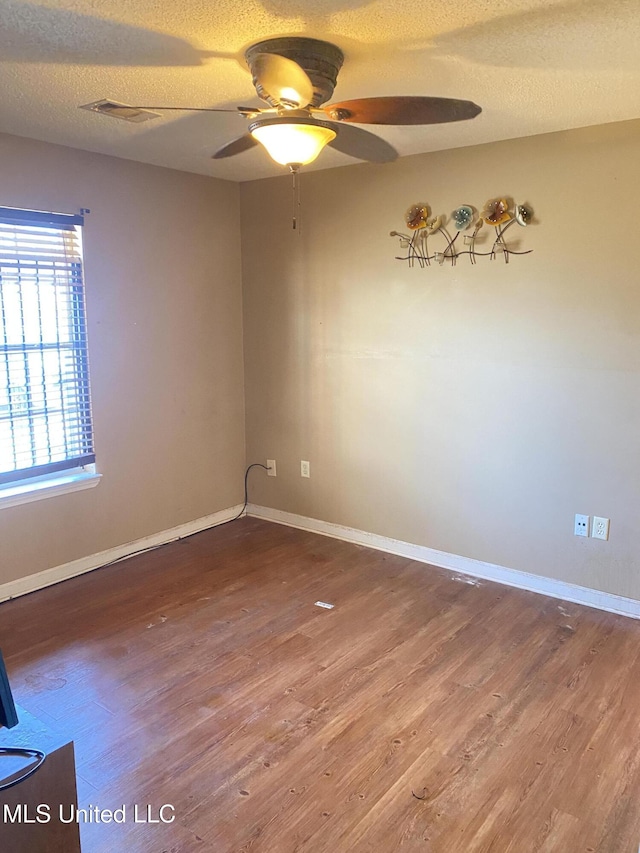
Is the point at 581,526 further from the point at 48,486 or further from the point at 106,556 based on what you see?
the point at 48,486

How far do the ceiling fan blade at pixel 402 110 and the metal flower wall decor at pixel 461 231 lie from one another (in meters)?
1.28

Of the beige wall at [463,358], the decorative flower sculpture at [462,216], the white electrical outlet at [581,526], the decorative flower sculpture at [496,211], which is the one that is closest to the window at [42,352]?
the beige wall at [463,358]

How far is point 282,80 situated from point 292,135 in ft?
0.71

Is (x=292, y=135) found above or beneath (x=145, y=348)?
above

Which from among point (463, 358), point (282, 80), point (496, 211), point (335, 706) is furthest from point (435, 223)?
point (335, 706)

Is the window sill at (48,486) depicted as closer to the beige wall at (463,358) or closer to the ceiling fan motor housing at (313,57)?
the beige wall at (463,358)

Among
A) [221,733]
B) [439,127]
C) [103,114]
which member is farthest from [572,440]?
[103,114]

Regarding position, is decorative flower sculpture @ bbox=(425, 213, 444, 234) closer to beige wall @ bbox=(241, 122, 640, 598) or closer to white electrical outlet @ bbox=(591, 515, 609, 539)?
Result: beige wall @ bbox=(241, 122, 640, 598)

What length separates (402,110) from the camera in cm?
195

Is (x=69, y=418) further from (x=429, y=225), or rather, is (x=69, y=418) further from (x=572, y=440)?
(x=572, y=440)

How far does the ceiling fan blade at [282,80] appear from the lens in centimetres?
167

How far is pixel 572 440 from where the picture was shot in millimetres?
3172

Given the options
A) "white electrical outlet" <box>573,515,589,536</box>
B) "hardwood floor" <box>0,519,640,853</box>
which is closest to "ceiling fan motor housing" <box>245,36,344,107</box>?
"hardwood floor" <box>0,519,640,853</box>

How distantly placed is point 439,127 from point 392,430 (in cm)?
165
